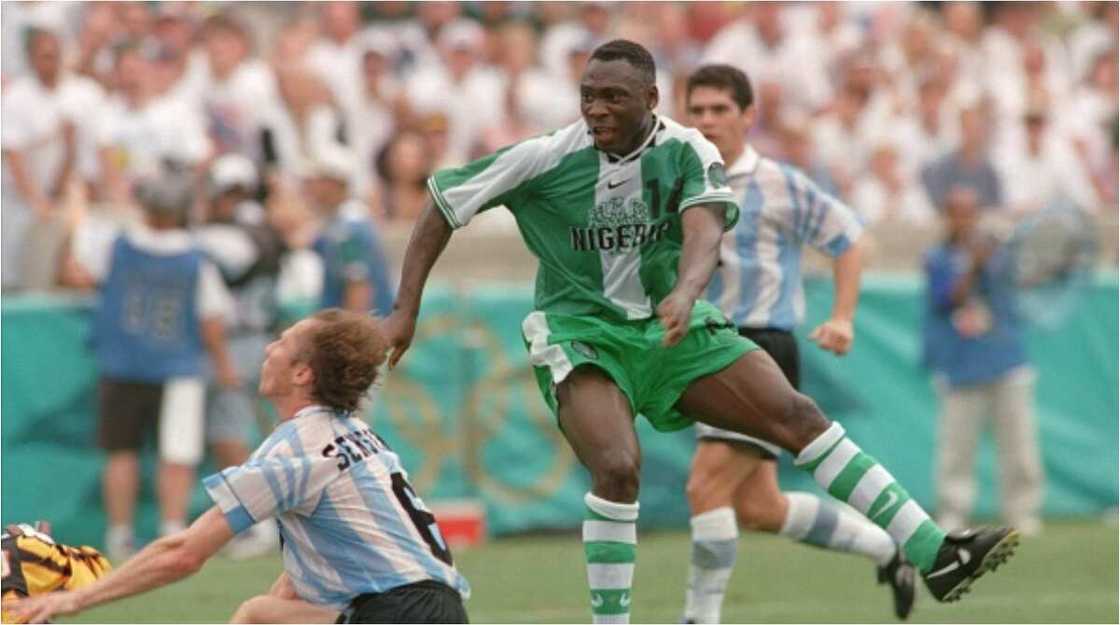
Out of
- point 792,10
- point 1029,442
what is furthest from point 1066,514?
point 792,10

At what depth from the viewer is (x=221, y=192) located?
1519cm

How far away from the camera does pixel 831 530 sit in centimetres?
1080

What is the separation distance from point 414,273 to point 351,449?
159 centimetres

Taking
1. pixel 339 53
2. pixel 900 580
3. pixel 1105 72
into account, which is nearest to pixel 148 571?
pixel 900 580

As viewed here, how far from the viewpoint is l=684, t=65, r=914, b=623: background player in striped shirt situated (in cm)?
1035

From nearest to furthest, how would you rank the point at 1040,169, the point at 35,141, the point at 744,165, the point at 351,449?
1. the point at 351,449
2. the point at 744,165
3. the point at 35,141
4. the point at 1040,169

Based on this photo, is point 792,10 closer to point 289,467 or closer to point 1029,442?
point 1029,442

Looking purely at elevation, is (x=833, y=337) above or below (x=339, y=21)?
below

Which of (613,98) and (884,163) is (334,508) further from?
(884,163)

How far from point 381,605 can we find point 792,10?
13.1 m

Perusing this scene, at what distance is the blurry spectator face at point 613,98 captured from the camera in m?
8.42

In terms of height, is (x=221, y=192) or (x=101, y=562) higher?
(x=221, y=192)

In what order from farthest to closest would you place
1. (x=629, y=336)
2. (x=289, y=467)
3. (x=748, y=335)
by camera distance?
(x=748, y=335), (x=629, y=336), (x=289, y=467)

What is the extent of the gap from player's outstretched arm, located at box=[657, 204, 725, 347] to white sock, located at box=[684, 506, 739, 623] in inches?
71.1
